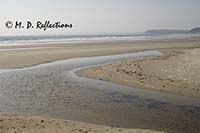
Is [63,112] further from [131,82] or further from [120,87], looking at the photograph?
[131,82]

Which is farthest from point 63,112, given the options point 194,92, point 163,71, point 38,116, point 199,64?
point 199,64

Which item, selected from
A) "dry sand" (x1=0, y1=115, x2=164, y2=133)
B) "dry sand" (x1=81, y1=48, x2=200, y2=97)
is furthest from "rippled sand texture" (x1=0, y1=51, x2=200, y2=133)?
"dry sand" (x1=81, y1=48, x2=200, y2=97)

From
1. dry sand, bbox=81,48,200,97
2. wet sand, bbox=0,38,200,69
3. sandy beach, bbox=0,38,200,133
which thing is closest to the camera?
sandy beach, bbox=0,38,200,133

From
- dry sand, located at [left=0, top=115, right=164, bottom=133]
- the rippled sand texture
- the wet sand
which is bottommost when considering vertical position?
the wet sand

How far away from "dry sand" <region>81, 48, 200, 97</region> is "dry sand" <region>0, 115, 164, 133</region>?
5.27 m

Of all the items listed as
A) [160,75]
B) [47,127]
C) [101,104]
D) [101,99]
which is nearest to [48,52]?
[160,75]

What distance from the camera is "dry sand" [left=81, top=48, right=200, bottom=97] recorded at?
43.1 ft

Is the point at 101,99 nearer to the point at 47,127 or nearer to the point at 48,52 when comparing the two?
the point at 47,127

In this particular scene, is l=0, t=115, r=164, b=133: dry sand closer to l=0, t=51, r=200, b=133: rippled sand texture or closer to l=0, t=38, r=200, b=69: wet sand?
l=0, t=51, r=200, b=133: rippled sand texture

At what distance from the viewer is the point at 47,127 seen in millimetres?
7941

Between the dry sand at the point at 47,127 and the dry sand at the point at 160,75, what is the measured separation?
5.27 metres

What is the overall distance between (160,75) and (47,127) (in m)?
8.76

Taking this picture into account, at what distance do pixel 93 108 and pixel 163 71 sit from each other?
707 cm

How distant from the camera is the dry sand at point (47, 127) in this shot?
7637mm
